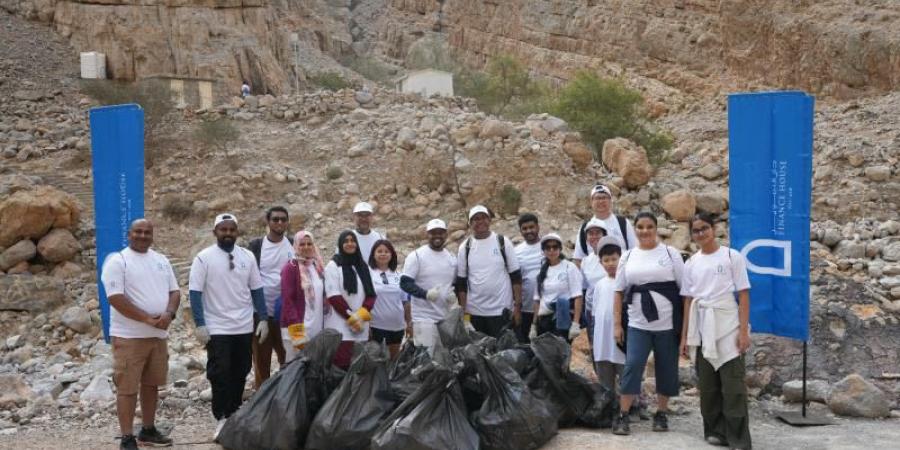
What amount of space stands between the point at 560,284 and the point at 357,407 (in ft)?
6.40

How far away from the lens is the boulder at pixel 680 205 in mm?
13289

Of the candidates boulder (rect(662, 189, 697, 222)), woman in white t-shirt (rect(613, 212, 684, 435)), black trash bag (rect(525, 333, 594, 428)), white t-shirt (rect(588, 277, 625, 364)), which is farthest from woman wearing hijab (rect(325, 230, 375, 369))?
boulder (rect(662, 189, 697, 222))

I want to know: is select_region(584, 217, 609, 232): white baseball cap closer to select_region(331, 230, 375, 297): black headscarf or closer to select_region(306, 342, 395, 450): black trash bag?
select_region(331, 230, 375, 297): black headscarf

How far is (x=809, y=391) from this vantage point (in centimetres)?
700

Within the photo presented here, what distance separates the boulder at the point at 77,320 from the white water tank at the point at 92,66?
893 inches

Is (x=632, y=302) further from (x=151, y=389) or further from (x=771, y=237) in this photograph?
(x=151, y=389)

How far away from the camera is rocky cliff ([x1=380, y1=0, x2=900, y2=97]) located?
3089 cm

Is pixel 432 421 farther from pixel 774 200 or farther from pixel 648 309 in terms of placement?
pixel 774 200

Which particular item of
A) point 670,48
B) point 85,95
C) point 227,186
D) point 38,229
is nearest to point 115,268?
point 38,229

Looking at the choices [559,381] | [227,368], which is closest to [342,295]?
[227,368]

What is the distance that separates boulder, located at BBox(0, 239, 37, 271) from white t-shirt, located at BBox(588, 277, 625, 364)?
10.7 metres

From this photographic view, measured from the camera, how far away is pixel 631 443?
5.52 m

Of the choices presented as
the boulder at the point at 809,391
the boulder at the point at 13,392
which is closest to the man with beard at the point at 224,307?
the boulder at the point at 13,392

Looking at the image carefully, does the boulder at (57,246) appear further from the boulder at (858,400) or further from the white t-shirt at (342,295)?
the boulder at (858,400)
